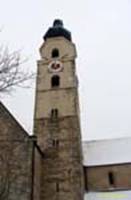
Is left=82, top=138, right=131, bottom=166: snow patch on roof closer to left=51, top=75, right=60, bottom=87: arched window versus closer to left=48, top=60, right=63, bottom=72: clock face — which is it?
left=51, top=75, right=60, bottom=87: arched window

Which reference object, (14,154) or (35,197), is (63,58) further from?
(35,197)

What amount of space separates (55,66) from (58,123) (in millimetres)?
6787

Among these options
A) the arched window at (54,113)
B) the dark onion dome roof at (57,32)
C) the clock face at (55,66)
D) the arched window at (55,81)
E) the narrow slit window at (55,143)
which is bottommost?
the narrow slit window at (55,143)

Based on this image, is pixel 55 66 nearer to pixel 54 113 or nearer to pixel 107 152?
pixel 54 113

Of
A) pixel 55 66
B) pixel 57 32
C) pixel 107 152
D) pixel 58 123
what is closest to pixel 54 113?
pixel 58 123

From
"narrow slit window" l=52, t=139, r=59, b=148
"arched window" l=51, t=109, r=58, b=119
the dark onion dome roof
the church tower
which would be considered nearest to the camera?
the church tower

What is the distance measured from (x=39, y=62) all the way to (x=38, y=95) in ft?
14.1

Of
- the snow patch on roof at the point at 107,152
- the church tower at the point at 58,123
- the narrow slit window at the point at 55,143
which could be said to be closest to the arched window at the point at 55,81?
the church tower at the point at 58,123

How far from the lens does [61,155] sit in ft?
81.1

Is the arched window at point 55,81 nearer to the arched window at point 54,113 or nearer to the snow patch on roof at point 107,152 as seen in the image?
the arched window at point 54,113

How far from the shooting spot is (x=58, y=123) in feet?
87.1

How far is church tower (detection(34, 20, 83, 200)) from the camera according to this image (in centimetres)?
2328

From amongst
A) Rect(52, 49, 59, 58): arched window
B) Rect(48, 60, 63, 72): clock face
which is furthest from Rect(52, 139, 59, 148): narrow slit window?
Rect(52, 49, 59, 58): arched window

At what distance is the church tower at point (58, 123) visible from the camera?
23281 mm
